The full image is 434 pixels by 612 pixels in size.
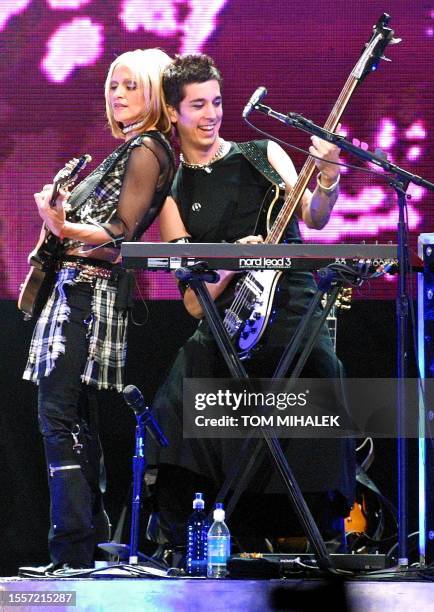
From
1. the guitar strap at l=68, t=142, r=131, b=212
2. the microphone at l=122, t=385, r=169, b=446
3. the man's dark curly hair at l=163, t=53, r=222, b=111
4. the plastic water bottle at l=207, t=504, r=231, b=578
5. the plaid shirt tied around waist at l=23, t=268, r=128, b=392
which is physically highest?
the man's dark curly hair at l=163, t=53, r=222, b=111

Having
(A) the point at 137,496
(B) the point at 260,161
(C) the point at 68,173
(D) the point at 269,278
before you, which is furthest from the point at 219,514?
(B) the point at 260,161

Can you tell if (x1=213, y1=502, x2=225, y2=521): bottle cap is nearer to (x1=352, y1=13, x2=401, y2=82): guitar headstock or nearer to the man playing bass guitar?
the man playing bass guitar

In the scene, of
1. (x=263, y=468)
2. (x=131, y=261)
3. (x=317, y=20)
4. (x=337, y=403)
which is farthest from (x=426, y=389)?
(x=317, y=20)

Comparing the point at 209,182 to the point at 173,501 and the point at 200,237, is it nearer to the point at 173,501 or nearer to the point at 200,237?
the point at 200,237

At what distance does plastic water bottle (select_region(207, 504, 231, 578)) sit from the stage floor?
0.19 meters

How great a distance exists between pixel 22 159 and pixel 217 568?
2.12 metres

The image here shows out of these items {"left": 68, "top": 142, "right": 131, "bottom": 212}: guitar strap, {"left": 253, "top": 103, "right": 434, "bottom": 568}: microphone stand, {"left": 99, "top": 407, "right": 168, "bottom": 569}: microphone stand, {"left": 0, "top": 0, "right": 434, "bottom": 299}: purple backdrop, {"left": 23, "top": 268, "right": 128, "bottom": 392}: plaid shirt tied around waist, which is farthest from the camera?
{"left": 0, "top": 0, "right": 434, "bottom": 299}: purple backdrop

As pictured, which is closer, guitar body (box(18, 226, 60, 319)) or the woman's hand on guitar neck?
the woman's hand on guitar neck

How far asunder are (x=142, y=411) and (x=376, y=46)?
4.43 feet

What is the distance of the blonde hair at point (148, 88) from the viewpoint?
13.1ft

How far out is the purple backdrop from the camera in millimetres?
4543

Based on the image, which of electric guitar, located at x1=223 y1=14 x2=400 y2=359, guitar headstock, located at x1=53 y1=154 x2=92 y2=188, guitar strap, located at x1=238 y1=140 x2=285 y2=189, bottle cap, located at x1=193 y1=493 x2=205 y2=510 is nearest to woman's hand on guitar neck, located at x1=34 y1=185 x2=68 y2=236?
guitar headstock, located at x1=53 y1=154 x2=92 y2=188

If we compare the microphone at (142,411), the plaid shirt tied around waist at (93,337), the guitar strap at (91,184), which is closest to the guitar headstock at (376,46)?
the guitar strap at (91,184)

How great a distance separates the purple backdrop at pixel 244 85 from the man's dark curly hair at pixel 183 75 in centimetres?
42
